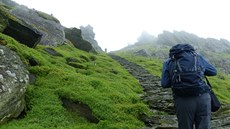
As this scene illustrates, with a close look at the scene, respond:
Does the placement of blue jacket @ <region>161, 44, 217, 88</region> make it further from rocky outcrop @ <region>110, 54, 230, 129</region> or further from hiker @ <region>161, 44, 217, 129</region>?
rocky outcrop @ <region>110, 54, 230, 129</region>

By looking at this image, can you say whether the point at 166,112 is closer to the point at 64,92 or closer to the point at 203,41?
the point at 64,92

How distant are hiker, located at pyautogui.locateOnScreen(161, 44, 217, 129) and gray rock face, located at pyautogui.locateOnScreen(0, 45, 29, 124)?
7859 mm

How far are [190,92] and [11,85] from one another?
9.16 meters

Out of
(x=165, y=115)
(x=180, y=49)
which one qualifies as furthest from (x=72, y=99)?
(x=180, y=49)

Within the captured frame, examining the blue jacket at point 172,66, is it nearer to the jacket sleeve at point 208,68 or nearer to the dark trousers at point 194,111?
the jacket sleeve at point 208,68

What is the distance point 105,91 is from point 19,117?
6175mm

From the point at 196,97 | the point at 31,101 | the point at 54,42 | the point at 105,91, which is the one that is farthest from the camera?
the point at 54,42

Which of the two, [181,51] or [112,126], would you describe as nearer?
[181,51]

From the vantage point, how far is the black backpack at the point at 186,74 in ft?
33.1

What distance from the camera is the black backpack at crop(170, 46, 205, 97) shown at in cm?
1009

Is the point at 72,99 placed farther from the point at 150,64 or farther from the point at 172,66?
the point at 150,64

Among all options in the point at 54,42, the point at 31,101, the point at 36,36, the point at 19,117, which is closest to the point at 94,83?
the point at 31,101

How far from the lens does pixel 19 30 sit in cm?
2909

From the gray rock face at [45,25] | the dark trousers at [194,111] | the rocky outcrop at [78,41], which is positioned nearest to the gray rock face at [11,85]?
the dark trousers at [194,111]
